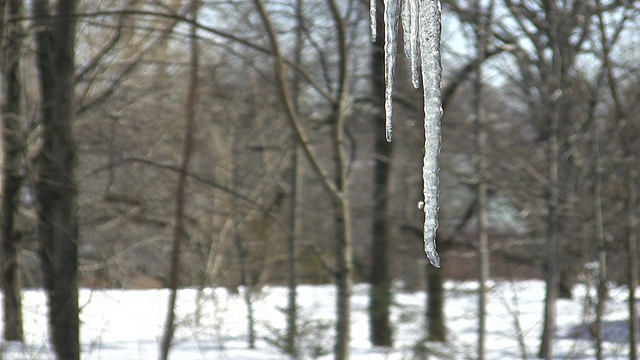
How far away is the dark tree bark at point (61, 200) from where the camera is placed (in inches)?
233

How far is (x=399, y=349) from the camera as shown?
425 inches

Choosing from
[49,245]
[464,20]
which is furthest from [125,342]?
[464,20]

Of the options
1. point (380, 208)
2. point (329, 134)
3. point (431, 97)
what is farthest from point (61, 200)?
point (380, 208)

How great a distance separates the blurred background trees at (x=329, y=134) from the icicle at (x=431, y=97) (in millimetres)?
3223

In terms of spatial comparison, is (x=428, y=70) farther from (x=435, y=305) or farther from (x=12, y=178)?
(x=435, y=305)

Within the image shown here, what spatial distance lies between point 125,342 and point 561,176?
23.4ft

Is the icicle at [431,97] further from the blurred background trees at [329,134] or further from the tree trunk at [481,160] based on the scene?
the tree trunk at [481,160]

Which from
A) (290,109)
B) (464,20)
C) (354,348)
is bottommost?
(354,348)

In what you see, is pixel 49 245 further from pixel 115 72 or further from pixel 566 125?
pixel 115 72

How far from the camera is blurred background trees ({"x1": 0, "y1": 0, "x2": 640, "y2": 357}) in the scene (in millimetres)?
7359

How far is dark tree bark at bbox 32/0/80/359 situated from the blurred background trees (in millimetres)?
170

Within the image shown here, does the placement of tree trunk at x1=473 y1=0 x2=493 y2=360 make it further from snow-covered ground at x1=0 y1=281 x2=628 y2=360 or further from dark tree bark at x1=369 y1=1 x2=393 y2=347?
dark tree bark at x1=369 y1=1 x2=393 y2=347

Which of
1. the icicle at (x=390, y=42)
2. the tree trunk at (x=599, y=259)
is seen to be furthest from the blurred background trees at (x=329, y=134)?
the icicle at (x=390, y=42)

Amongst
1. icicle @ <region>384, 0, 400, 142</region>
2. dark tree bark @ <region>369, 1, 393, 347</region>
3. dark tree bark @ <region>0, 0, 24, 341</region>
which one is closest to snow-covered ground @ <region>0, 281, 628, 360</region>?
dark tree bark @ <region>0, 0, 24, 341</region>
